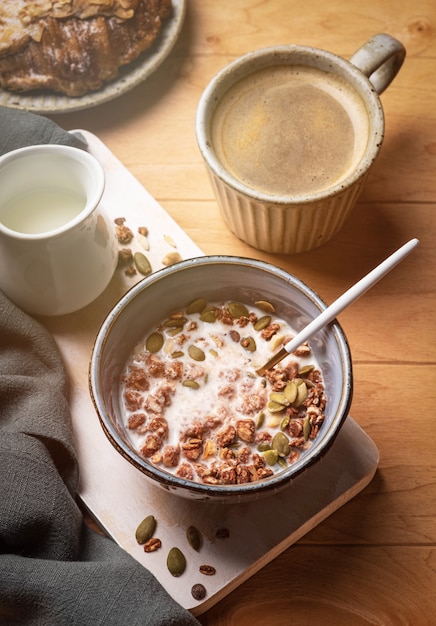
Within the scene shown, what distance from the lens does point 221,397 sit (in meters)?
0.97

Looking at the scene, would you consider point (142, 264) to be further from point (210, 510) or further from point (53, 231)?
point (210, 510)

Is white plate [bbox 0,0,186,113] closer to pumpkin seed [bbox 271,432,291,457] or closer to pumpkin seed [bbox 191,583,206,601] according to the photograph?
pumpkin seed [bbox 271,432,291,457]

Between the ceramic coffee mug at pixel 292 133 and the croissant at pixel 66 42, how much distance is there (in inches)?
8.0

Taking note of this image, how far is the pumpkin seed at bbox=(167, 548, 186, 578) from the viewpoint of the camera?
36.7 inches

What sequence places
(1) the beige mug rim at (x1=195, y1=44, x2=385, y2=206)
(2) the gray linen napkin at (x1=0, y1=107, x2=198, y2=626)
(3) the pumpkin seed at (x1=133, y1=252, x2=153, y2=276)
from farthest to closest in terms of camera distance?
(3) the pumpkin seed at (x1=133, y1=252, x2=153, y2=276)
(1) the beige mug rim at (x1=195, y1=44, x2=385, y2=206)
(2) the gray linen napkin at (x1=0, y1=107, x2=198, y2=626)

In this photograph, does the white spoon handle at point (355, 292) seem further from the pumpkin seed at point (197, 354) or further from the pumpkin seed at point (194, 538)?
the pumpkin seed at point (194, 538)

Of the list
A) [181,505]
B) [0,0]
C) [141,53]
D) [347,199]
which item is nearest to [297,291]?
[347,199]

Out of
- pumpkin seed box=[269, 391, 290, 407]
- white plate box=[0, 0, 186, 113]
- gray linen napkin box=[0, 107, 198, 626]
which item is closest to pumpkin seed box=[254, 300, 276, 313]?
pumpkin seed box=[269, 391, 290, 407]

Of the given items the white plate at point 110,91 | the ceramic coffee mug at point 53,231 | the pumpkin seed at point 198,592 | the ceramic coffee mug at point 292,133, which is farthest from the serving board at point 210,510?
the white plate at point 110,91

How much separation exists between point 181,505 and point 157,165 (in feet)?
1.62

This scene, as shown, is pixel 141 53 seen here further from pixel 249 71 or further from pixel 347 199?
pixel 347 199

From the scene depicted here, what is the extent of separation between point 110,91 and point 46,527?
615mm

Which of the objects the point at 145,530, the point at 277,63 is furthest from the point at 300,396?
the point at 277,63

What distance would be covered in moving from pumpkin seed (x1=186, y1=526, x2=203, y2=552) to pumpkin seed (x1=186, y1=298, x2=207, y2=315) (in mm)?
262
